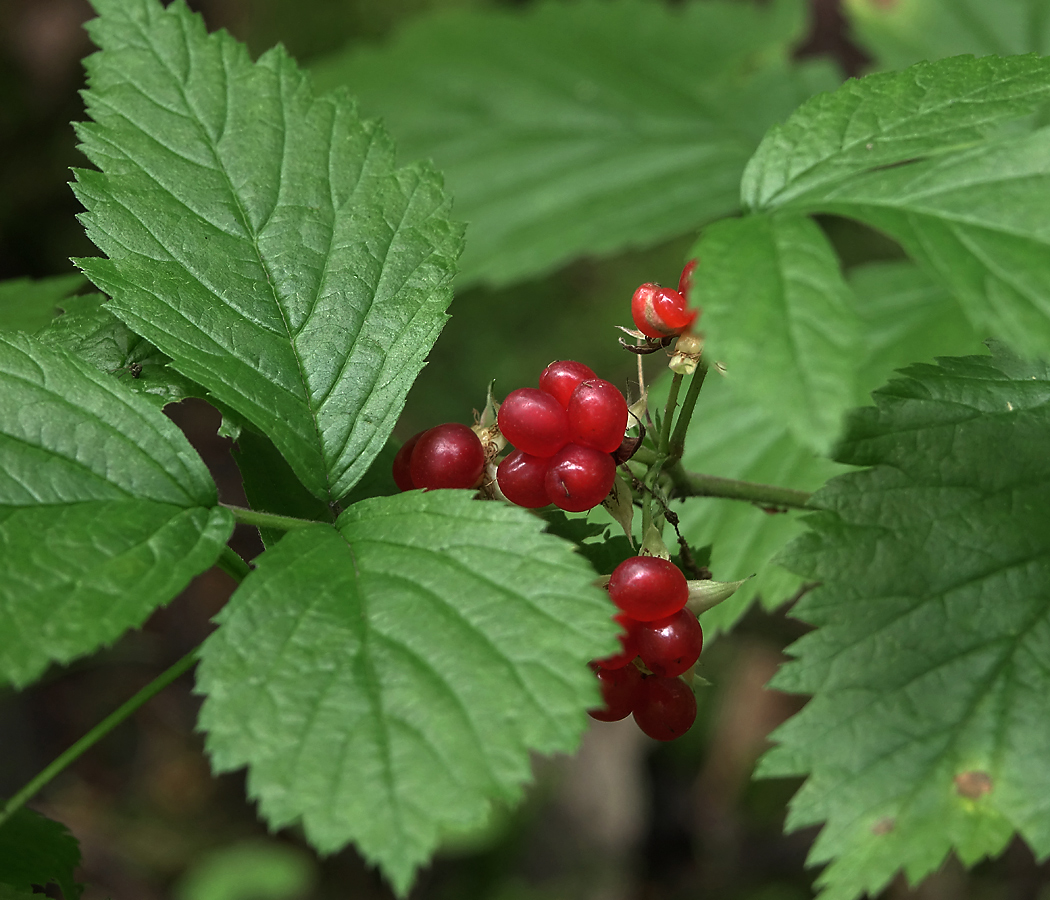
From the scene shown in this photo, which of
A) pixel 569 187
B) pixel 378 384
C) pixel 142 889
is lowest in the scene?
pixel 142 889

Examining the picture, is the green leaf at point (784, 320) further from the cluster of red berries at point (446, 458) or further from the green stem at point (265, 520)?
the green stem at point (265, 520)

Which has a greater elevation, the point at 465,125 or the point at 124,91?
the point at 124,91

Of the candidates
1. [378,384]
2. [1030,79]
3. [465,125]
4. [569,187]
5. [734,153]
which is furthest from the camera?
[465,125]

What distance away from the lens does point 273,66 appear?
1.43 m

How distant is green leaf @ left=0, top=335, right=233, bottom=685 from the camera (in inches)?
37.5

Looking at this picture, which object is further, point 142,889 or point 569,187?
point 142,889

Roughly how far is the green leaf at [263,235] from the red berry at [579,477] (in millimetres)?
253

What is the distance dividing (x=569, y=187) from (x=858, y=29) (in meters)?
1.13

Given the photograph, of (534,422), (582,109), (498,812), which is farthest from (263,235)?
→ (498,812)

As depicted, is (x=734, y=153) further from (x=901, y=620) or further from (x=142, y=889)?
(x=142, y=889)

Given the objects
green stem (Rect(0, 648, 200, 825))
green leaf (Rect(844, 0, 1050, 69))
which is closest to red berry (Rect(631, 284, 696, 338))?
green stem (Rect(0, 648, 200, 825))

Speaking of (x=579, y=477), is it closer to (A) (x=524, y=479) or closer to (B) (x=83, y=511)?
(A) (x=524, y=479)

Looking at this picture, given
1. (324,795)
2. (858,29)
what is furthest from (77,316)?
(858,29)

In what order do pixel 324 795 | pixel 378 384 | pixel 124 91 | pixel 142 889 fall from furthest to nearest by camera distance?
pixel 142 889
pixel 124 91
pixel 378 384
pixel 324 795
